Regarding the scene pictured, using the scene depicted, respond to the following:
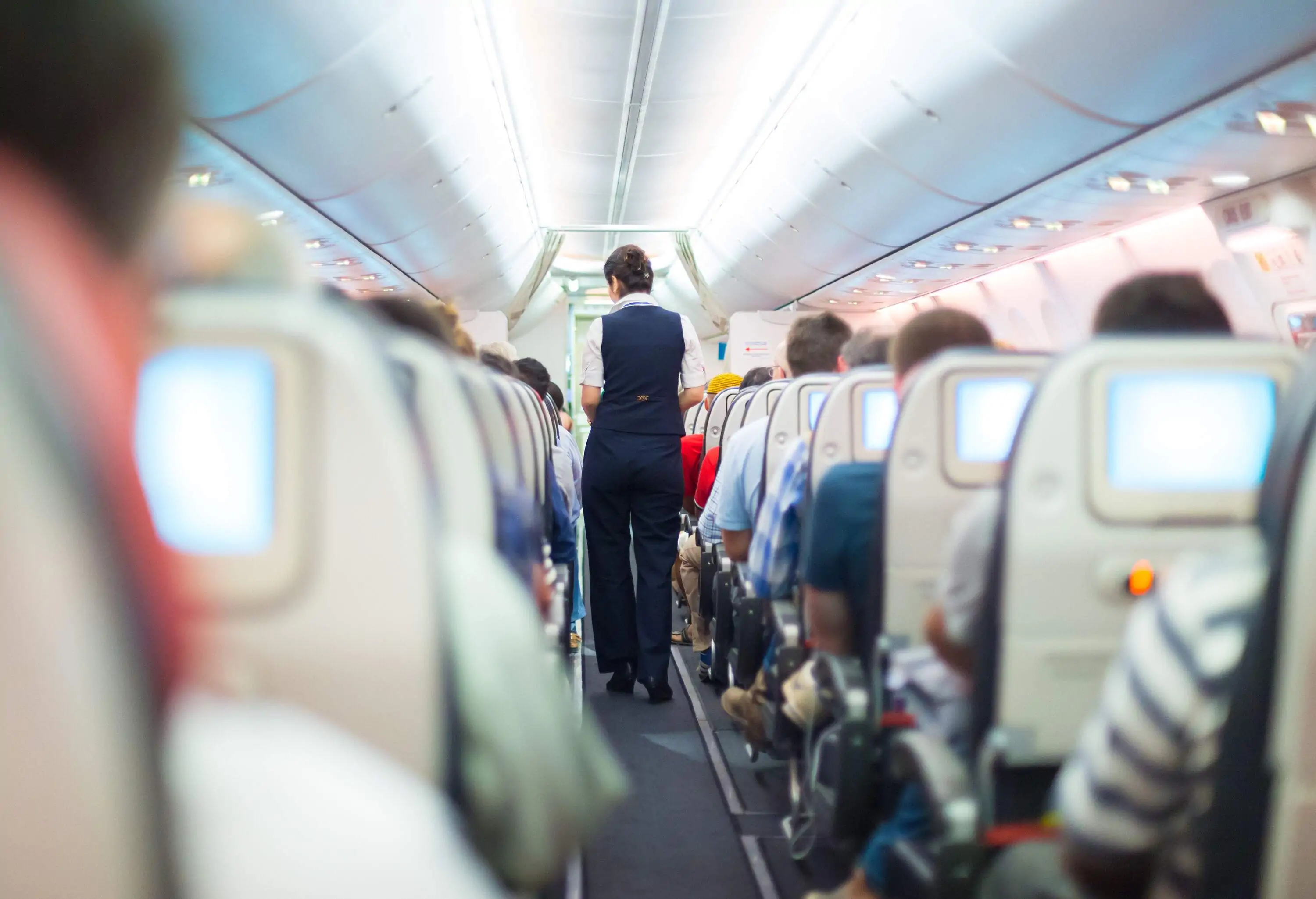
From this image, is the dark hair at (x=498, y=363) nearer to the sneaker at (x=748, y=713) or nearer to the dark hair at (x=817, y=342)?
the dark hair at (x=817, y=342)

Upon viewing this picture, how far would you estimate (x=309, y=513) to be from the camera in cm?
100

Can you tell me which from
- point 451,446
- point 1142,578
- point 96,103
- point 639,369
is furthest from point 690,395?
point 96,103

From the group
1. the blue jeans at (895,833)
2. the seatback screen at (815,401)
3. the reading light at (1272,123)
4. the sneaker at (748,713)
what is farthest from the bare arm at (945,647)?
the reading light at (1272,123)

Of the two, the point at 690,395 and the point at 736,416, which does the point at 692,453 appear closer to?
the point at 736,416

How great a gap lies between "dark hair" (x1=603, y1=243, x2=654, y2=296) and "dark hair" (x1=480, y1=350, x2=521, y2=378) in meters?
0.58

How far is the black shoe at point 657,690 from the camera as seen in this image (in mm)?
4777

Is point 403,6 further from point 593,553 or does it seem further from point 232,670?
point 232,670

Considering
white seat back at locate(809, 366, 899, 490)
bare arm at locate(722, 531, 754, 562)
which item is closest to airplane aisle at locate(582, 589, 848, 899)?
bare arm at locate(722, 531, 754, 562)

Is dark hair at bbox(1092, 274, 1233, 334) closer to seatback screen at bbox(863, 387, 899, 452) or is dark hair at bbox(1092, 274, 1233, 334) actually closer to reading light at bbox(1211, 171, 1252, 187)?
seatback screen at bbox(863, 387, 899, 452)

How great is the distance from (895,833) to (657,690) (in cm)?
274

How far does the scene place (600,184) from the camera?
14.0 meters

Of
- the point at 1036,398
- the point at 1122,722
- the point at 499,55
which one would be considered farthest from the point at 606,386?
the point at 499,55

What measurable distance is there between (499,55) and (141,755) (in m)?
8.69

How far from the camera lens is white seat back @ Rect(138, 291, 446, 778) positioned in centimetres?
93
